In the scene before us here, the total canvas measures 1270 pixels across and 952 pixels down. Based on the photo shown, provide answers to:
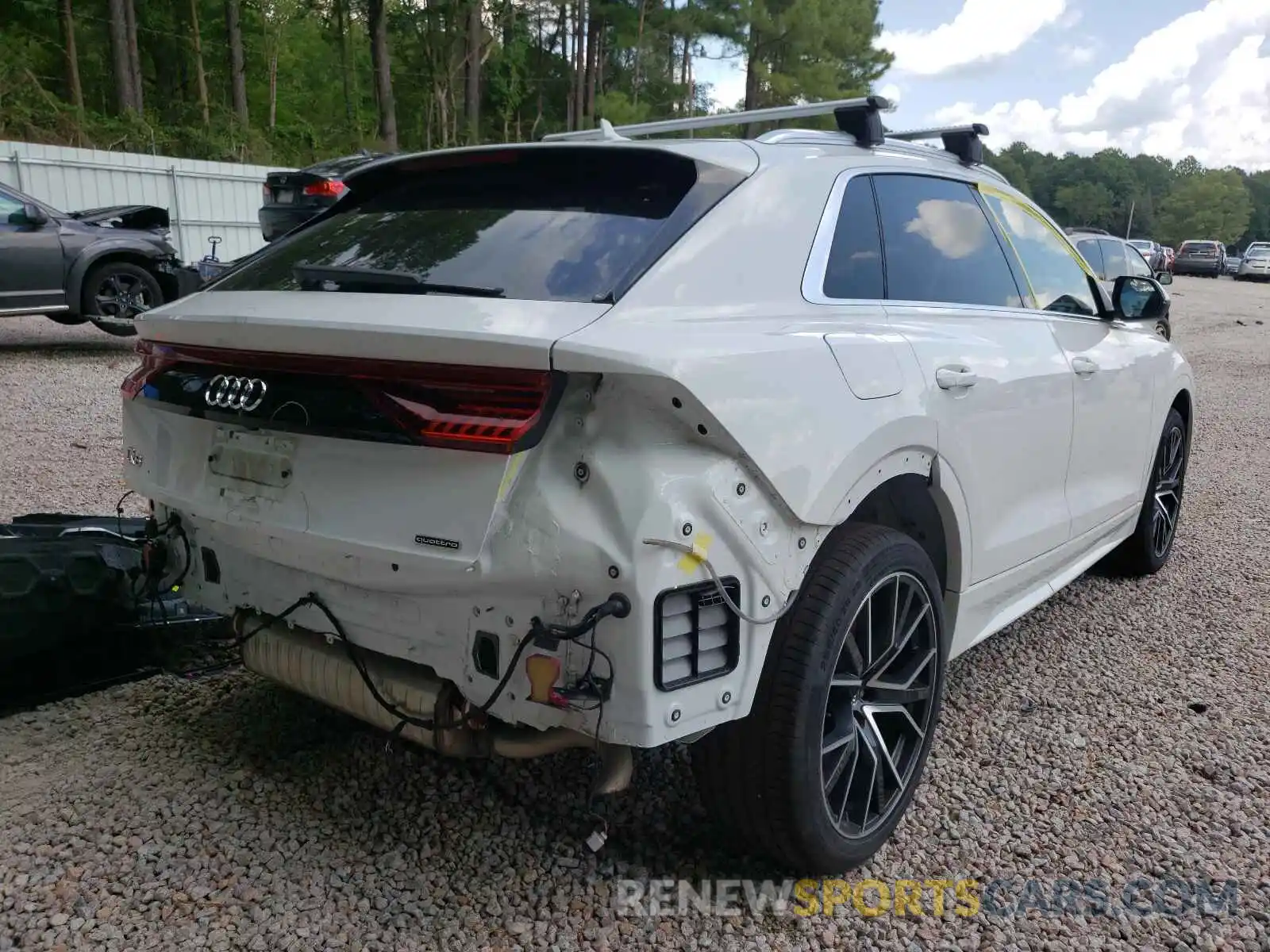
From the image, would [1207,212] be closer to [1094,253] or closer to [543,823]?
[1094,253]

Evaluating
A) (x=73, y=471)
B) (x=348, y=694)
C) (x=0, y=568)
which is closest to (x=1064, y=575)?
(x=348, y=694)

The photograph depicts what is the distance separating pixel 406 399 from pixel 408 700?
702 mm

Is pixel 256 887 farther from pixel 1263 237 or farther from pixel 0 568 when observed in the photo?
pixel 1263 237

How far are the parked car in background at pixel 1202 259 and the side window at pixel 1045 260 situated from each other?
43.7 meters

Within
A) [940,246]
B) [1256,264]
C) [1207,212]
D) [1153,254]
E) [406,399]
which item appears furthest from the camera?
[1207,212]

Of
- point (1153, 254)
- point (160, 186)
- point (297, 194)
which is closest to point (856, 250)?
point (297, 194)

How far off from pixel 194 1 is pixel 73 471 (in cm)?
2800

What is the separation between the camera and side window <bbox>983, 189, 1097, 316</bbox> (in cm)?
365

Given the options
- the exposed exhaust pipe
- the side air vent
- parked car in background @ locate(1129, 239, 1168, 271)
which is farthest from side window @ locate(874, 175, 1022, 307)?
parked car in background @ locate(1129, 239, 1168, 271)

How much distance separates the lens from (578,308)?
206 cm

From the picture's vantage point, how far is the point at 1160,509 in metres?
4.81

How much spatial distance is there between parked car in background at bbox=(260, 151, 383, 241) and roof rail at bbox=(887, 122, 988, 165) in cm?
712

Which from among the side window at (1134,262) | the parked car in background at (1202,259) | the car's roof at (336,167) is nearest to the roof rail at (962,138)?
the car's roof at (336,167)

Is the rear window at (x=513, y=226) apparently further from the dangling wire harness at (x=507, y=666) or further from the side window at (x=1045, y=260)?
the side window at (x=1045, y=260)
